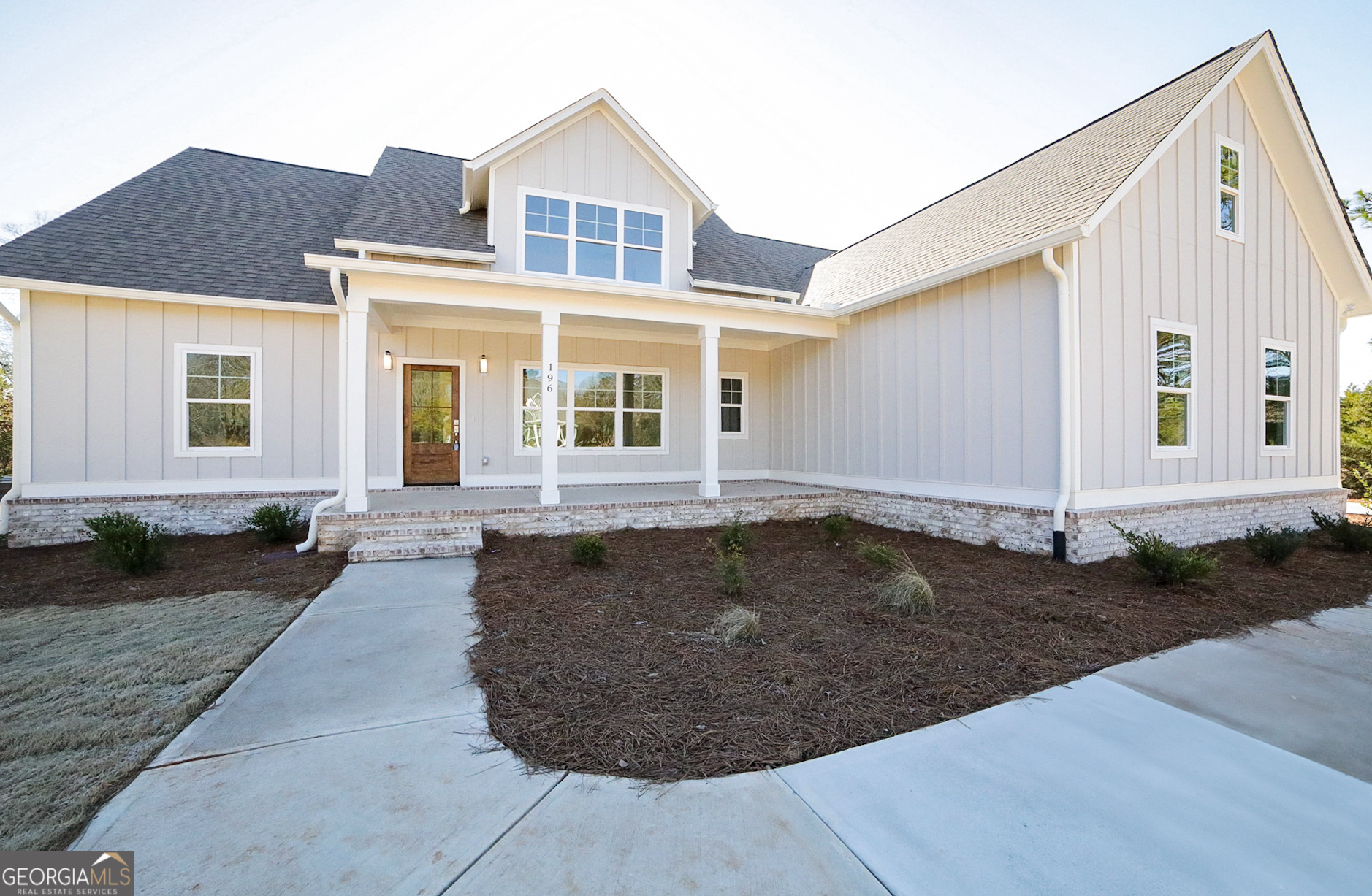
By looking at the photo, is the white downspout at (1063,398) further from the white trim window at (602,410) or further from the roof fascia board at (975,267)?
the white trim window at (602,410)

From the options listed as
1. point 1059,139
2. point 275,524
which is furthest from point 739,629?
point 1059,139

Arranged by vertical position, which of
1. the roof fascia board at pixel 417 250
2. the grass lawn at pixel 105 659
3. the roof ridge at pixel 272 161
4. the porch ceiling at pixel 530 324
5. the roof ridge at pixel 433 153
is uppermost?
the roof ridge at pixel 433 153

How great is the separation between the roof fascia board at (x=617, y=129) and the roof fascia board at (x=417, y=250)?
133 centimetres

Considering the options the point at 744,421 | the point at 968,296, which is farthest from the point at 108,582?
the point at 968,296

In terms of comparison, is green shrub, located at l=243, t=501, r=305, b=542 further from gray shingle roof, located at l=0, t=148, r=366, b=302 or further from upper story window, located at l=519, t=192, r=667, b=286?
upper story window, located at l=519, t=192, r=667, b=286

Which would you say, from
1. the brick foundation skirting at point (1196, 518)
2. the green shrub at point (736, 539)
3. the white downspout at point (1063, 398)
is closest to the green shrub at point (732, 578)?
the green shrub at point (736, 539)

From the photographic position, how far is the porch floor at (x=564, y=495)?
293 inches

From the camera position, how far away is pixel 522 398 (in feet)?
32.3

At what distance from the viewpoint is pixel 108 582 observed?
5.54 metres

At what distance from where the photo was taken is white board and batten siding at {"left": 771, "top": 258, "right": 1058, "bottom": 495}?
6527 mm

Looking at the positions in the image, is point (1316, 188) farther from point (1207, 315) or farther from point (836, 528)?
point (836, 528)

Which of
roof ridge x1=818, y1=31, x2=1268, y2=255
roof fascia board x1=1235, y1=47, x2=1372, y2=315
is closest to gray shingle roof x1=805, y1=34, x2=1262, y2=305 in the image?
roof ridge x1=818, y1=31, x2=1268, y2=255

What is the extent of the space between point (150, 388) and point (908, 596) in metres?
9.99

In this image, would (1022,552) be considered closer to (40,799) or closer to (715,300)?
(715,300)
